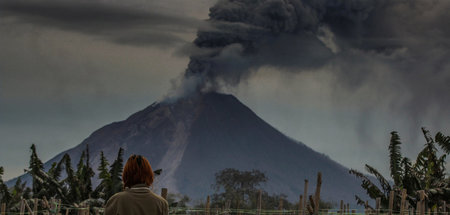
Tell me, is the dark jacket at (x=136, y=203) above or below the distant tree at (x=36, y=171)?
below

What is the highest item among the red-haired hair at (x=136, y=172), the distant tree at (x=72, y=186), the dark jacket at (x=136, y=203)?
the distant tree at (x=72, y=186)

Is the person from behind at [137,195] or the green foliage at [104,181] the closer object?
the person from behind at [137,195]

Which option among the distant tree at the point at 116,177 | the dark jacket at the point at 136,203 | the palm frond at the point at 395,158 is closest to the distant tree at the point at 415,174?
the palm frond at the point at 395,158

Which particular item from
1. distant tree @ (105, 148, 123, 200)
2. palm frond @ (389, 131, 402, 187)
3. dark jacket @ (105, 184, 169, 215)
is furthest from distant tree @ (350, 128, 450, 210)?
dark jacket @ (105, 184, 169, 215)

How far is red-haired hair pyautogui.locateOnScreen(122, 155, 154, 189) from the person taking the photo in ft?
14.3

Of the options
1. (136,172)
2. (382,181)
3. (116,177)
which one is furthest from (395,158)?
(136,172)

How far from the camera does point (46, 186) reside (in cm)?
2403

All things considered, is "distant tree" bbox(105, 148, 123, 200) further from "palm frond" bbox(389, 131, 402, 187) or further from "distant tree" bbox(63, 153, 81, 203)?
"palm frond" bbox(389, 131, 402, 187)

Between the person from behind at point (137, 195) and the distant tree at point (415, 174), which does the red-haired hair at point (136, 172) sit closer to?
the person from behind at point (137, 195)

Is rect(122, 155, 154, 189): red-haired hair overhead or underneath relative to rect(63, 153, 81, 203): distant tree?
underneath

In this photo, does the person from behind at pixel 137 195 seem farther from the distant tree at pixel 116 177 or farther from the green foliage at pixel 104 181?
the green foliage at pixel 104 181

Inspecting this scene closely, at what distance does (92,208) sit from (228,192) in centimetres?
4962

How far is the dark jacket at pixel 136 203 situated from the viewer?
428 cm

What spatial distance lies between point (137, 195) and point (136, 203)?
0.15ft
